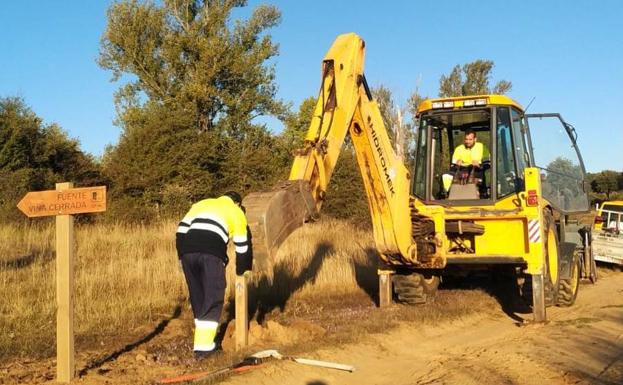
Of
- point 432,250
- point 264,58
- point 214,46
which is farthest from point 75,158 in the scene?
point 432,250

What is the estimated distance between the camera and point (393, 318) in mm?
8891

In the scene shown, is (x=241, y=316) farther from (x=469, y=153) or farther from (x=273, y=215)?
(x=469, y=153)

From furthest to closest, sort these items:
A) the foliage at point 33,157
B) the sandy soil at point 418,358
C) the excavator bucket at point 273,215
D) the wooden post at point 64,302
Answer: the foliage at point 33,157
the excavator bucket at point 273,215
the sandy soil at point 418,358
the wooden post at point 64,302

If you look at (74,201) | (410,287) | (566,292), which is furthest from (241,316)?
(566,292)

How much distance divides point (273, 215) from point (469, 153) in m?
4.80

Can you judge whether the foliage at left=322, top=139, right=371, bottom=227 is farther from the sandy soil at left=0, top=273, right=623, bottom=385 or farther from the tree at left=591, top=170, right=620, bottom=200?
the tree at left=591, top=170, right=620, bottom=200

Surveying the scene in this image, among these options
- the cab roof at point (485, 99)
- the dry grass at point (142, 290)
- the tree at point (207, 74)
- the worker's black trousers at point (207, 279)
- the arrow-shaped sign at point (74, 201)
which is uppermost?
the tree at point (207, 74)

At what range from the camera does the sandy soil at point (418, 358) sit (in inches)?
242

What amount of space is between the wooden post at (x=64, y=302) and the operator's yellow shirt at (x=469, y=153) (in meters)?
6.52

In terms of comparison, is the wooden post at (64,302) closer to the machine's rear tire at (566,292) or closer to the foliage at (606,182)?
the machine's rear tire at (566,292)

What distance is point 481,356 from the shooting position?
7.18 m

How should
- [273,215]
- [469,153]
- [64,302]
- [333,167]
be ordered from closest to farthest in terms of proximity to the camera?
[64,302]
[273,215]
[333,167]
[469,153]

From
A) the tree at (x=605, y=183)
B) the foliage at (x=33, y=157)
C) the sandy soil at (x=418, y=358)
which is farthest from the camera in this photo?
the tree at (x=605, y=183)

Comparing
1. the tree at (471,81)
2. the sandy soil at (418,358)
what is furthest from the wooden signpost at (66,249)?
the tree at (471,81)
